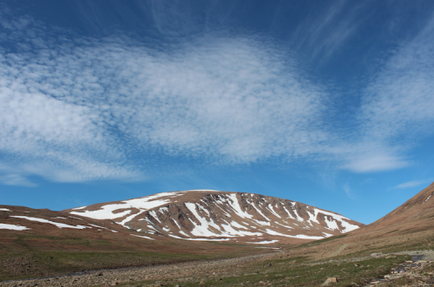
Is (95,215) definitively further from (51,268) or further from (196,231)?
(51,268)

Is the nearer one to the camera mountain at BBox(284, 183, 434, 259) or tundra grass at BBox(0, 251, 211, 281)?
mountain at BBox(284, 183, 434, 259)

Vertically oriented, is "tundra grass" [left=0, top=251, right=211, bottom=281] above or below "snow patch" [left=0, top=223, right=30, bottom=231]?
below

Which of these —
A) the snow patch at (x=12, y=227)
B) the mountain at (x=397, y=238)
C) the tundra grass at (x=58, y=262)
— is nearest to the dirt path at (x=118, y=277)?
the tundra grass at (x=58, y=262)

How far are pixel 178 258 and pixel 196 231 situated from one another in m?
119

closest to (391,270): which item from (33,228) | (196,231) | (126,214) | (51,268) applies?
(51,268)

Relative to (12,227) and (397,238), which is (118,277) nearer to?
(397,238)

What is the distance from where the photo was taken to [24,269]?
4019cm

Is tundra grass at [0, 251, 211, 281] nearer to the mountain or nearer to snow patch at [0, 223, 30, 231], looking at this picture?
the mountain

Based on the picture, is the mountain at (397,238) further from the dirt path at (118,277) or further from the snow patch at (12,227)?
the snow patch at (12,227)

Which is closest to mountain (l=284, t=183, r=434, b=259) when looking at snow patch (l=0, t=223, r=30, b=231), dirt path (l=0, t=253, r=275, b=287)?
dirt path (l=0, t=253, r=275, b=287)

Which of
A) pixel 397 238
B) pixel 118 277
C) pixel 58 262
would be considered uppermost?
pixel 397 238

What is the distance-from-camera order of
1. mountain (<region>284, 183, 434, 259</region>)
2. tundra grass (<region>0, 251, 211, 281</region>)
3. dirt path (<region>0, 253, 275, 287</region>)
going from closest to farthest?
dirt path (<region>0, 253, 275, 287</region>)
mountain (<region>284, 183, 434, 259</region>)
tundra grass (<region>0, 251, 211, 281</region>)

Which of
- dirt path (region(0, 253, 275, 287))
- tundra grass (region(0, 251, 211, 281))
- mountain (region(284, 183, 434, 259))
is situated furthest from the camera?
tundra grass (region(0, 251, 211, 281))

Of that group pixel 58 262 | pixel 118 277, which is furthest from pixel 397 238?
pixel 58 262
